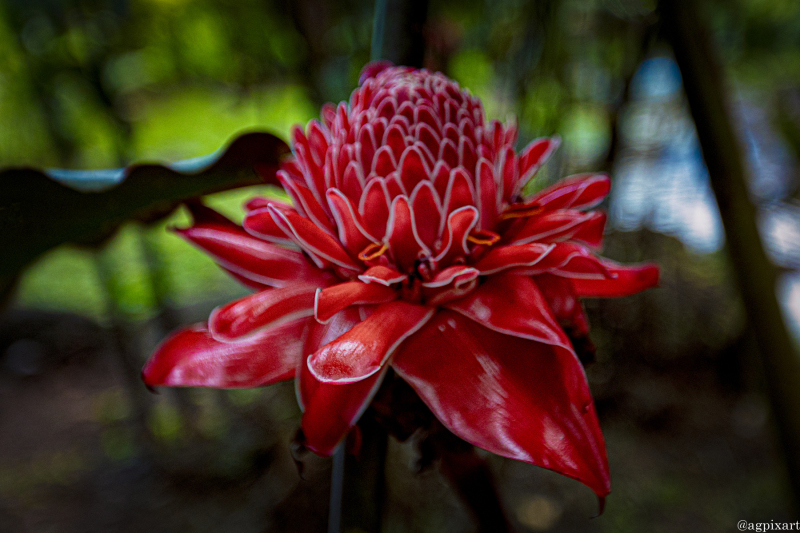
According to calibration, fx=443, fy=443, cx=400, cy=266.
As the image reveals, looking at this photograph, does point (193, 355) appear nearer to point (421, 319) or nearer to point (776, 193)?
point (421, 319)

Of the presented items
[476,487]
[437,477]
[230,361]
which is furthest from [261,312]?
[437,477]

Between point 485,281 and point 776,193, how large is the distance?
2.69 feet

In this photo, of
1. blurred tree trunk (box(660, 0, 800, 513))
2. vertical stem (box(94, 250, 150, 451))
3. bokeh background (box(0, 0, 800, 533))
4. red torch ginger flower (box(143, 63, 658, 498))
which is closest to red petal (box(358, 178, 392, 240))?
red torch ginger flower (box(143, 63, 658, 498))

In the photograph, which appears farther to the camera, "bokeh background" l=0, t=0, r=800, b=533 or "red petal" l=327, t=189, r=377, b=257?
"bokeh background" l=0, t=0, r=800, b=533

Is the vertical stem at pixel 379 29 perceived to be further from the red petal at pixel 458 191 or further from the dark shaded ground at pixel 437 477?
the dark shaded ground at pixel 437 477

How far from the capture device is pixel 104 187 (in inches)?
8.6

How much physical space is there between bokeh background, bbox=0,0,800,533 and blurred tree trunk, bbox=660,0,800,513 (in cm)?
48

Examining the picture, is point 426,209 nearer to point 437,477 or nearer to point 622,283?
point 622,283

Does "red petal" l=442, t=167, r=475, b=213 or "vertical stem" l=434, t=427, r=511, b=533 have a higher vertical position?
"red petal" l=442, t=167, r=475, b=213

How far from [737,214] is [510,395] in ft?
0.34

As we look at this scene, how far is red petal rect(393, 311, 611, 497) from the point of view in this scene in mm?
135

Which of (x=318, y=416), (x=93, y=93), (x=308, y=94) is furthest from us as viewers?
(x=308, y=94)

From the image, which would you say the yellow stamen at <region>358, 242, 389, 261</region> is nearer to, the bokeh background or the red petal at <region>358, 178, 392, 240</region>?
the red petal at <region>358, 178, 392, 240</region>

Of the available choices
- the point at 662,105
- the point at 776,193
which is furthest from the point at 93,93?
the point at 776,193
